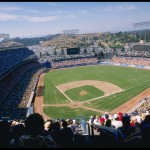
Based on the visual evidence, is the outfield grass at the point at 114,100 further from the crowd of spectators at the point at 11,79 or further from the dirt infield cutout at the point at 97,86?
the crowd of spectators at the point at 11,79

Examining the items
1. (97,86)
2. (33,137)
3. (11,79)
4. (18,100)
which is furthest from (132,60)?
(33,137)

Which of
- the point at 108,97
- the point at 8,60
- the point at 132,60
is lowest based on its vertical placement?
the point at 108,97

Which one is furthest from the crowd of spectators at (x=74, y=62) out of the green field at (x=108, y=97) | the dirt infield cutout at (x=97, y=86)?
the dirt infield cutout at (x=97, y=86)

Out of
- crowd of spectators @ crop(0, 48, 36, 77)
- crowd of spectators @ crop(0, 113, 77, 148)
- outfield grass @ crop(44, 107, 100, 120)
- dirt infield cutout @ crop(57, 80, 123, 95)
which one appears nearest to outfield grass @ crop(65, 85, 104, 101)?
dirt infield cutout @ crop(57, 80, 123, 95)

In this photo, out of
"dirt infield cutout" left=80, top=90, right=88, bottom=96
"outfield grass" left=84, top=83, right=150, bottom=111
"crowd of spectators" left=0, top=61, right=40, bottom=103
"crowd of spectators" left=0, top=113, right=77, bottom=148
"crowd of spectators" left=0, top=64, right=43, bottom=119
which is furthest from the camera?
"dirt infield cutout" left=80, top=90, right=88, bottom=96

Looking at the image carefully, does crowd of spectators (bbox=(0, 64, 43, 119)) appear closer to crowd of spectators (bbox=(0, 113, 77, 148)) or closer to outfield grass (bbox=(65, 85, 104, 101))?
outfield grass (bbox=(65, 85, 104, 101))

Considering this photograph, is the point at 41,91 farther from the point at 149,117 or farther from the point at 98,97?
the point at 149,117

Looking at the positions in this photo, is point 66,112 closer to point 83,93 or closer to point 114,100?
point 114,100

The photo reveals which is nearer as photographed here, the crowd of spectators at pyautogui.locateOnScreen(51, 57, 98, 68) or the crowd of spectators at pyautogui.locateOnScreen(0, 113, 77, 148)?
the crowd of spectators at pyautogui.locateOnScreen(0, 113, 77, 148)
